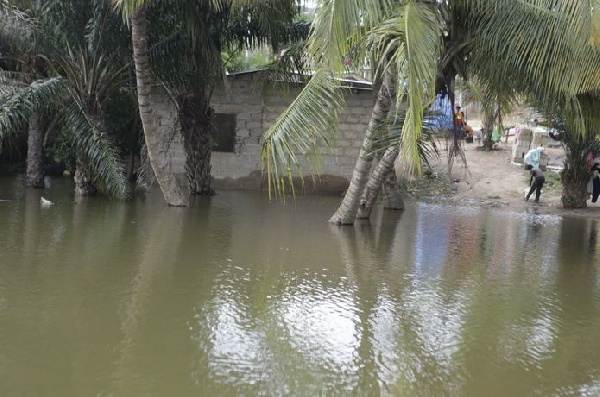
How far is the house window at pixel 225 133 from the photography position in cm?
1631

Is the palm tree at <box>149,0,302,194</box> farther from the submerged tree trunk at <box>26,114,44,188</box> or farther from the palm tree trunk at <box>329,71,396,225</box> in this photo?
the submerged tree trunk at <box>26,114,44,188</box>

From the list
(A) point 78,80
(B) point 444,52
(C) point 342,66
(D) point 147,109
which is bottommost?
(D) point 147,109

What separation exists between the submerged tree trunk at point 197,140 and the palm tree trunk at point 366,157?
4.56 m

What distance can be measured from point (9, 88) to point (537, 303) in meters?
10.1

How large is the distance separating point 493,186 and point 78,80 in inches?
442

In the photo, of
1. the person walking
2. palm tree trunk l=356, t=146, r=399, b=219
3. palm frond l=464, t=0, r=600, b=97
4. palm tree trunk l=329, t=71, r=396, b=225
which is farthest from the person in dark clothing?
palm tree trunk l=329, t=71, r=396, b=225

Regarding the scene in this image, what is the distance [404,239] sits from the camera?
966cm

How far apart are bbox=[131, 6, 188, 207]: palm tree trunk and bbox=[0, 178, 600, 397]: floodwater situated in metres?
1.47

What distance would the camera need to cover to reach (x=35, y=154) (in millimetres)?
13938

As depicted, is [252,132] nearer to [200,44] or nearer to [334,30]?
[200,44]

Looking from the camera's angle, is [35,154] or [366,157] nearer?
[366,157]

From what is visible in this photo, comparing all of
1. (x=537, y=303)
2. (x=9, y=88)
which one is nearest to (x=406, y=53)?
(x=537, y=303)

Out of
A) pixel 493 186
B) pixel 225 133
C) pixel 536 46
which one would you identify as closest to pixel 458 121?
pixel 493 186

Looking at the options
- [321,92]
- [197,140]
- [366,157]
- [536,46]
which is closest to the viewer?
[321,92]
